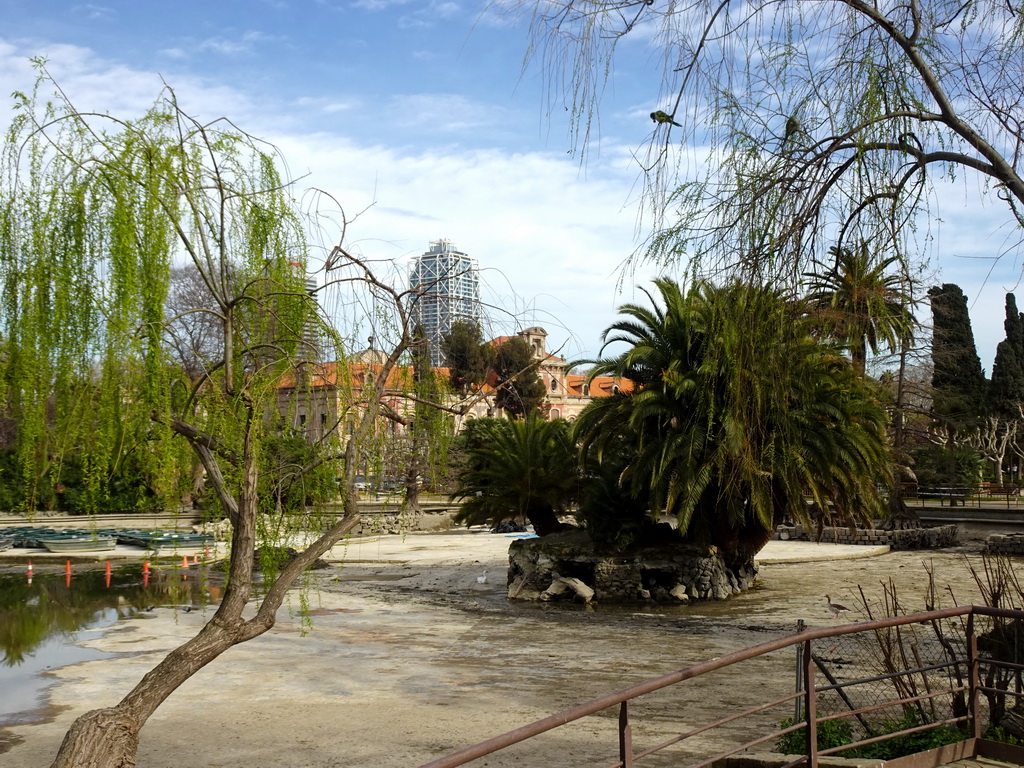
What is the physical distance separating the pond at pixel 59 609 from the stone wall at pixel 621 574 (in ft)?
24.5

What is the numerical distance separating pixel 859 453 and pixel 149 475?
15.0 metres

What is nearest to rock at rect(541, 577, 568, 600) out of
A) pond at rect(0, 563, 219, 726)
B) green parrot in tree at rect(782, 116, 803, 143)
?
pond at rect(0, 563, 219, 726)

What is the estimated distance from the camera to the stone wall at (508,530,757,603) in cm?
2031

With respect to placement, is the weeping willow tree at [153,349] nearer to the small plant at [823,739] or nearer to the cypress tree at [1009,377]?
the small plant at [823,739]

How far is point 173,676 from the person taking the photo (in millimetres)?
6543

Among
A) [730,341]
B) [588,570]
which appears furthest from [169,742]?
[588,570]

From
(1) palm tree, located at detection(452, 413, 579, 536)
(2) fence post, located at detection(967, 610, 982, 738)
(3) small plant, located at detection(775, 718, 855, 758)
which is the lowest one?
(3) small plant, located at detection(775, 718, 855, 758)

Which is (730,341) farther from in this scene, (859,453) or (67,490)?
(67,490)

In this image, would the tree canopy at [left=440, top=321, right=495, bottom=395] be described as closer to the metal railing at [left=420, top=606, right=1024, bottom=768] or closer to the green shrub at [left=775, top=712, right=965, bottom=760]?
the metal railing at [left=420, top=606, right=1024, bottom=768]

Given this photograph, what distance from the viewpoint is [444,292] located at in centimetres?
782

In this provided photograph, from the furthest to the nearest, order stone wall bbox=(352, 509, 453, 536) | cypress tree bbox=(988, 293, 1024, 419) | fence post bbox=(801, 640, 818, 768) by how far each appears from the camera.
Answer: cypress tree bbox=(988, 293, 1024, 419), stone wall bbox=(352, 509, 453, 536), fence post bbox=(801, 640, 818, 768)

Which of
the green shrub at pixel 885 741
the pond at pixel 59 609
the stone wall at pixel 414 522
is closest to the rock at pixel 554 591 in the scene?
the pond at pixel 59 609

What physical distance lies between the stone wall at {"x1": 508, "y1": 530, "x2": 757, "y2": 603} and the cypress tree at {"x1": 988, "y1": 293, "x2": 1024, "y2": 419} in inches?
1214

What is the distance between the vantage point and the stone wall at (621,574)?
66.6ft
